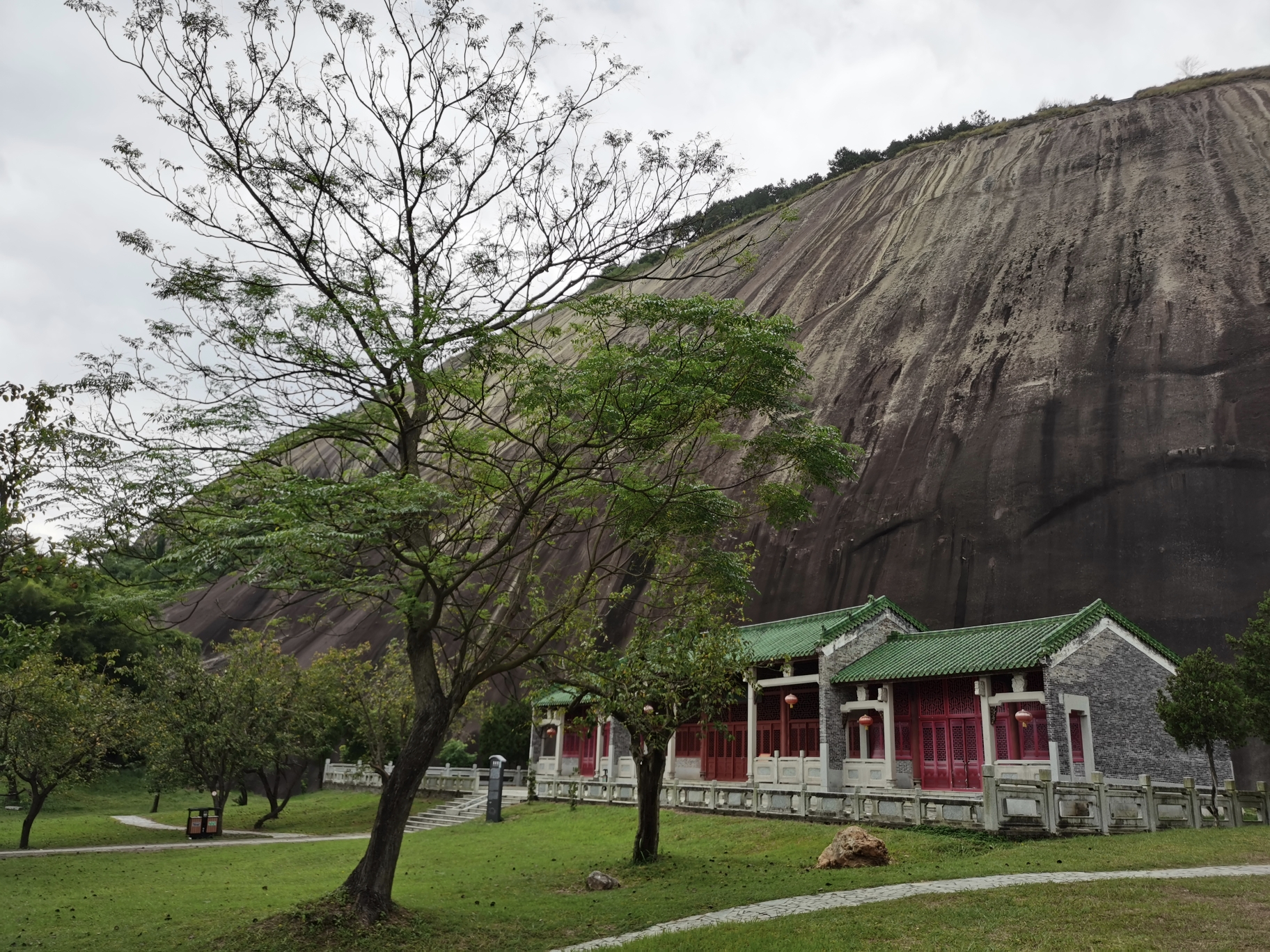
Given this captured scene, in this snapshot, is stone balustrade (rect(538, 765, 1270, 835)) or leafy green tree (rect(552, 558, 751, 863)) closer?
leafy green tree (rect(552, 558, 751, 863))

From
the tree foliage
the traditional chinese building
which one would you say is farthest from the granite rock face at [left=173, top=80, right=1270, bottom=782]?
the tree foliage

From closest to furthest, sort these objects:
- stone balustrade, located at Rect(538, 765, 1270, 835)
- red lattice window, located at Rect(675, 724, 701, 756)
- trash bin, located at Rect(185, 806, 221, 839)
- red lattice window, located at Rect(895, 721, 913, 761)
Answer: stone balustrade, located at Rect(538, 765, 1270, 835), red lattice window, located at Rect(895, 721, 913, 761), trash bin, located at Rect(185, 806, 221, 839), red lattice window, located at Rect(675, 724, 701, 756)

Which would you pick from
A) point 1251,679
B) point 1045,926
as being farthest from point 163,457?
point 1251,679

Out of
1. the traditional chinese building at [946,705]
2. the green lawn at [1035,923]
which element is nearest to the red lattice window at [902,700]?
the traditional chinese building at [946,705]

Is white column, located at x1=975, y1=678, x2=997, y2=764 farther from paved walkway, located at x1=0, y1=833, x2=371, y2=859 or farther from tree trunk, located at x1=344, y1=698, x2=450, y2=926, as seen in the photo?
paved walkway, located at x1=0, y1=833, x2=371, y2=859

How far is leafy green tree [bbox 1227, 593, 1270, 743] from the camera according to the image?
20.2 metres

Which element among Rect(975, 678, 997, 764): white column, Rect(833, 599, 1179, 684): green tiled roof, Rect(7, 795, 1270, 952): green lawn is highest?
Rect(833, 599, 1179, 684): green tiled roof

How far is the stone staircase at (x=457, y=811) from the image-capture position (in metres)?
30.1

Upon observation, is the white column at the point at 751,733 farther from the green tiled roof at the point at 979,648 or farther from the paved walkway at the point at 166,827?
the paved walkway at the point at 166,827

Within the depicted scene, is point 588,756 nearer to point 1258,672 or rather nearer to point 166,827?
point 166,827

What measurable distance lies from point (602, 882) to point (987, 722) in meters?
11.1

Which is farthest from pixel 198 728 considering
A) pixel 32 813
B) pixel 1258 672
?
pixel 1258 672

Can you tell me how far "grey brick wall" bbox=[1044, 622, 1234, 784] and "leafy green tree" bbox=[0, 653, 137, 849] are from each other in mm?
26295

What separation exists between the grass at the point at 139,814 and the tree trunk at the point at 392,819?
18595 millimetres
